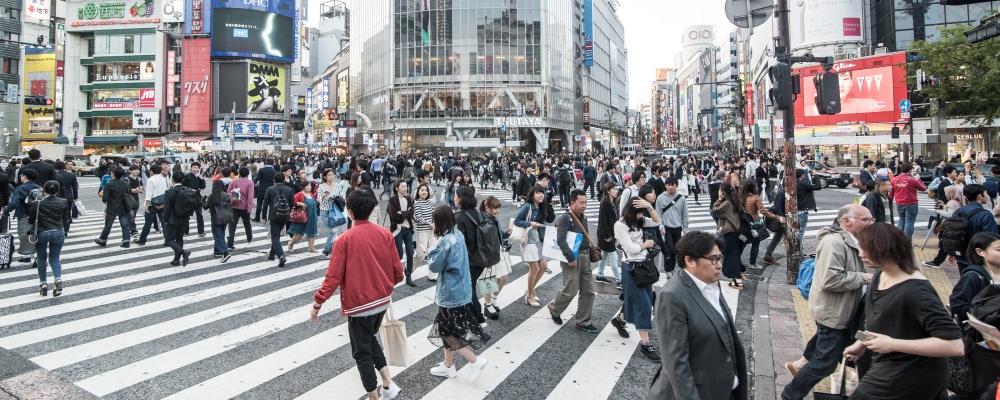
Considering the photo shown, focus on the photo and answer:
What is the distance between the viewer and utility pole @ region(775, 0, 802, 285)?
8.88 m

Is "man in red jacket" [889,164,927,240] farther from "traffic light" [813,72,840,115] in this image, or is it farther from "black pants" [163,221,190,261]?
"black pants" [163,221,190,261]

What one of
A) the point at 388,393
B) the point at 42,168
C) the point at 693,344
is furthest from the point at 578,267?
the point at 42,168

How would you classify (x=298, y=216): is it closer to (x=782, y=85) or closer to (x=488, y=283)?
(x=488, y=283)

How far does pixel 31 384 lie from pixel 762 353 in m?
6.79

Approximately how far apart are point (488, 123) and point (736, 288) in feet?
186

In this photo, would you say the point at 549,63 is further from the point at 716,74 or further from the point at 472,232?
the point at 716,74

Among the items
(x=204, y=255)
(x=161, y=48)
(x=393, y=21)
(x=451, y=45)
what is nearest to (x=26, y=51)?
(x=161, y=48)

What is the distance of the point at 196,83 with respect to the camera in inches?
2576

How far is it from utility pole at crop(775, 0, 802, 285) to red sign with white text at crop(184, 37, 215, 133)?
2691 inches

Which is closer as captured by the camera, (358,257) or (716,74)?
(358,257)

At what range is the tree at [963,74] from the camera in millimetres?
25859

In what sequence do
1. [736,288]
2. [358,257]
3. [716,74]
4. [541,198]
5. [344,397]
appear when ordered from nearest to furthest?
[358,257]
[344,397]
[541,198]
[736,288]
[716,74]

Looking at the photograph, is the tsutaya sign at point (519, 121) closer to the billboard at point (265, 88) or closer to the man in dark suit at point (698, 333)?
the billboard at point (265, 88)

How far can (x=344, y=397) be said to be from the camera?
4879 mm
